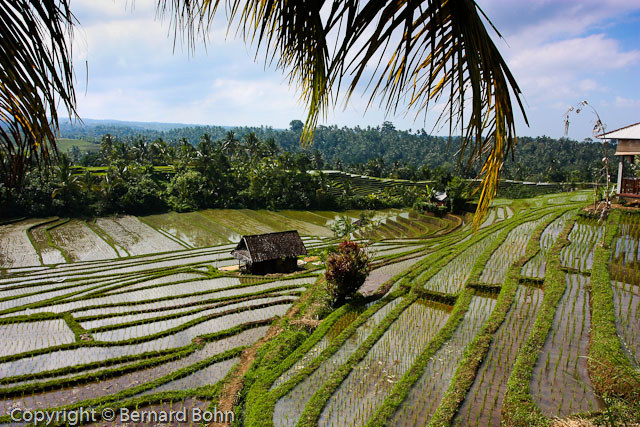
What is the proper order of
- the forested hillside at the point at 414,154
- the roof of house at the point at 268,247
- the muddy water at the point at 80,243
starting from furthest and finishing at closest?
the forested hillside at the point at 414,154, the muddy water at the point at 80,243, the roof of house at the point at 268,247

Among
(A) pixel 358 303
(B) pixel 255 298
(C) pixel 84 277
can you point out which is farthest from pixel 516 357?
(C) pixel 84 277

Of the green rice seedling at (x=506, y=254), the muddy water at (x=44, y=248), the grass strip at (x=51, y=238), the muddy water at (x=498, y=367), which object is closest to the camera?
the muddy water at (x=498, y=367)

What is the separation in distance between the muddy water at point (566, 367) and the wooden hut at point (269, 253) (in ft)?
39.5

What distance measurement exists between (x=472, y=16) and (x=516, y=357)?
7.37 meters

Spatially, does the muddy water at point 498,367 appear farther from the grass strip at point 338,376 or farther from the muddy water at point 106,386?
the muddy water at point 106,386

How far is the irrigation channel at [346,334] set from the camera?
6.73 meters

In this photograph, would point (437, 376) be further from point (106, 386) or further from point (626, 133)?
point (626, 133)

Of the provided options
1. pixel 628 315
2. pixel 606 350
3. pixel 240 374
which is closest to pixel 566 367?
pixel 606 350

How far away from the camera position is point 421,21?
1366 mm

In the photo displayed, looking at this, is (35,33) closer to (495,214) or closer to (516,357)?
(516,357)

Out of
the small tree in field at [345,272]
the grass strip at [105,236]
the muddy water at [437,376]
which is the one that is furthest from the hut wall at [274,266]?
the muddy water at [437,376]

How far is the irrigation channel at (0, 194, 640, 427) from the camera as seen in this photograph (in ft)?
22.1

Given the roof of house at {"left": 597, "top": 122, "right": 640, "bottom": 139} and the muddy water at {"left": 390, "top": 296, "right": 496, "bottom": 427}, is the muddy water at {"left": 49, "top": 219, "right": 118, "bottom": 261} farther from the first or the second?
the roof of house at {"left": 597, "top": 122, "right": 640, "bottom": 139}

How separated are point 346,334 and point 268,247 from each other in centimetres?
1012
